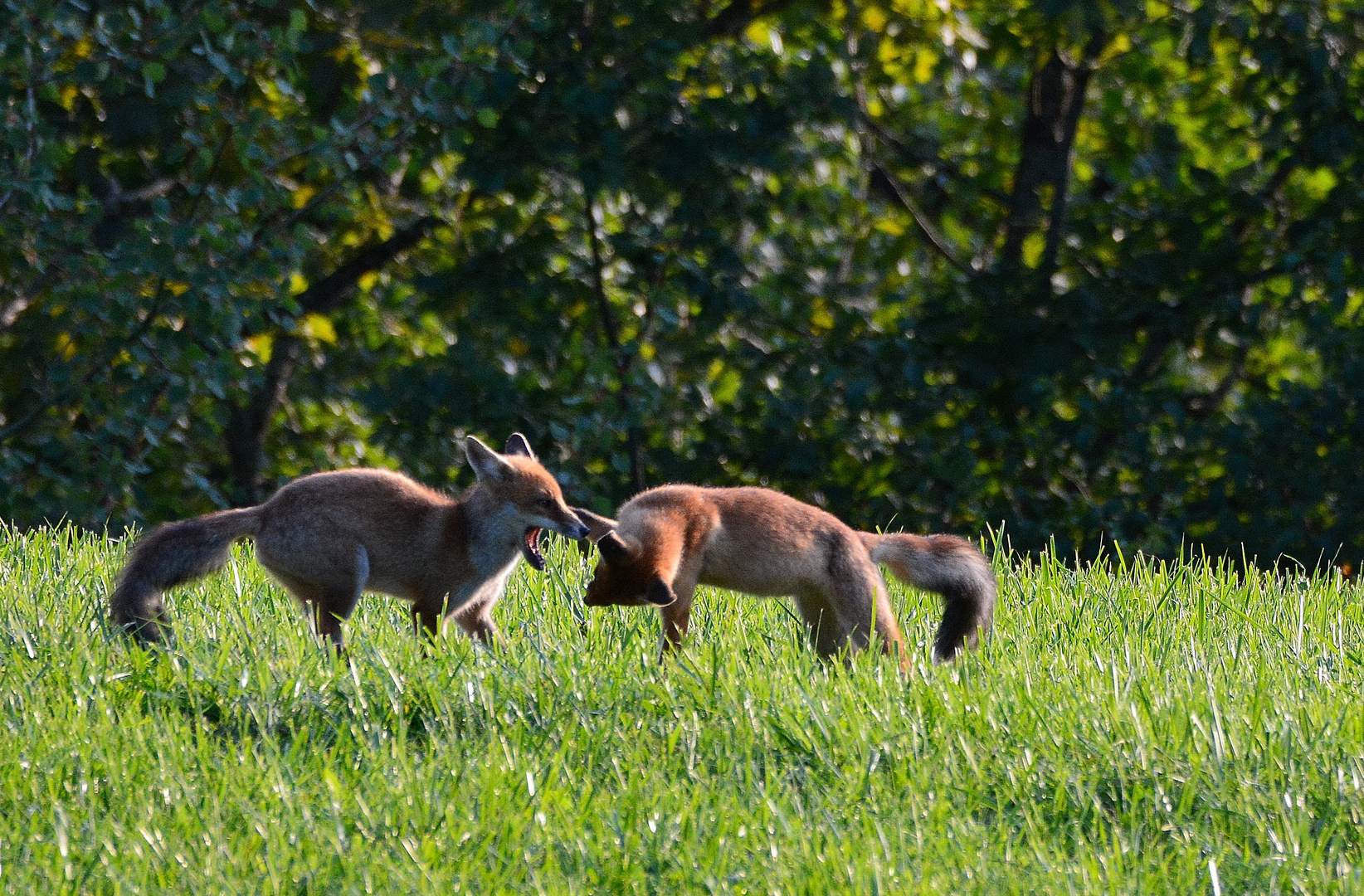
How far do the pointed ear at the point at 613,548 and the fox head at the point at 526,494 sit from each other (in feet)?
1.77

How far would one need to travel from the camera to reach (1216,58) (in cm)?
1072

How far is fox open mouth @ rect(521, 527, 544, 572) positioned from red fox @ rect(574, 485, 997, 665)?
0.21m

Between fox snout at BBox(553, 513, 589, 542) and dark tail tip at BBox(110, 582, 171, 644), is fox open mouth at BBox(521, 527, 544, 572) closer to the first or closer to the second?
fox snout at BBox(553, 513, 589, 542)

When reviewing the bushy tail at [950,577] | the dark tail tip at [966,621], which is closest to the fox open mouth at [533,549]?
the bushy tail at [950,577]

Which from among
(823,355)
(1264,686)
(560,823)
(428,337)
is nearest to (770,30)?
(823,355)

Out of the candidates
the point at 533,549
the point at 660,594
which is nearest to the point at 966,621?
the point at 660,594

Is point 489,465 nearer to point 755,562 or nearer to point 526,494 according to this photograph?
point 526,494

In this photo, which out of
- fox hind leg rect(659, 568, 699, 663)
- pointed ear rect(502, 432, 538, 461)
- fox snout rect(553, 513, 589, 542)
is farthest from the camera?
pointed ear rect(502, 432, 538, 461)

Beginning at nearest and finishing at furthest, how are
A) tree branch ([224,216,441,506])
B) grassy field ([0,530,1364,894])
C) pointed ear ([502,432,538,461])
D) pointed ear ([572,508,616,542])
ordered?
grassy field ([0,530,1364,894]), pointed ear ([572,508,616,542]), pointed ear ([502,432,538,461]), tree branch ([224,216,441,506])

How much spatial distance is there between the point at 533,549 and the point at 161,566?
1226 mm

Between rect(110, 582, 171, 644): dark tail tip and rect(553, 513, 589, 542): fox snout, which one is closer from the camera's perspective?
rect(110, 582, 171, 644): dark tail tip

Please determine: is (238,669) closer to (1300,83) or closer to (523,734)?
(523,734)

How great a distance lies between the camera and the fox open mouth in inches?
212

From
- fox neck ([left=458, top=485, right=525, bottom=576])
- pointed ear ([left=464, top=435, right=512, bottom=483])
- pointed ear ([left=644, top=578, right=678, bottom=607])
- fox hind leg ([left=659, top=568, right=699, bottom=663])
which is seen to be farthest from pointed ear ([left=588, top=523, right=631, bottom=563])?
pointed ear ([left=464, top=435, right=512, bottom=483])
